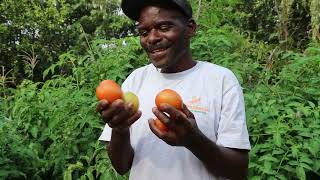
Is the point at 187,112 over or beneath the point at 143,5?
beneath

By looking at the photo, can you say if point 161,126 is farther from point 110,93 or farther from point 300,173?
point 300,173

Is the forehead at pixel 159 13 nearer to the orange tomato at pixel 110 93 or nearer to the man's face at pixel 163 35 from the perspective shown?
the man's face at pixel 163 35

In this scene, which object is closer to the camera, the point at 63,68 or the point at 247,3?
the point at 63,68

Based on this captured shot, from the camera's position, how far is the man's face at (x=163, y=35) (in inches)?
67.2

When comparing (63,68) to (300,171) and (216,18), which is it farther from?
(300,171)

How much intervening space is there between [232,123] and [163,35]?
1.22ft

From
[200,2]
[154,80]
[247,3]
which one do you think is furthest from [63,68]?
[247,3]

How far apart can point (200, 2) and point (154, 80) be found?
265 centimetres

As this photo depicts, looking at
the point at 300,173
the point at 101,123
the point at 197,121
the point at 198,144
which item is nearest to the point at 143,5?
the point at 197,121

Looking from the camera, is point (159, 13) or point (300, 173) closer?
point (159, 13)

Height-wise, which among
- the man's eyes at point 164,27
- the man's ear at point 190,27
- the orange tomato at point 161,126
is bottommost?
the orange tomato at point 161,126

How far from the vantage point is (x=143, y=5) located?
1.79 meters

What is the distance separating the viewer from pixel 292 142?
2771mm

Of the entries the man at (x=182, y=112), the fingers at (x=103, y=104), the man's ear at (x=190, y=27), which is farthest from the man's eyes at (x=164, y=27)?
the fingers at (x=103, y=104)
